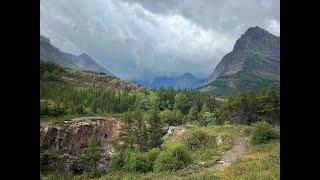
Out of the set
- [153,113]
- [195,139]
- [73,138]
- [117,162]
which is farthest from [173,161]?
[73,138]

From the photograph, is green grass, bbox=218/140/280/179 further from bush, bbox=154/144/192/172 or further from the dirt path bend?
bush, bbox=154/144/192/172

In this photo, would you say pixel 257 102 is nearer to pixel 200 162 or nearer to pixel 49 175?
pixel 200 162

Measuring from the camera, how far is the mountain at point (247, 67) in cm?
3878

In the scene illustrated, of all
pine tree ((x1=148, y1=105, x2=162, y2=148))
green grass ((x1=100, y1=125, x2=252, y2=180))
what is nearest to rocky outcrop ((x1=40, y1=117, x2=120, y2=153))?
pine tree ((x1=148, y1=105, x2=162, y2=148))

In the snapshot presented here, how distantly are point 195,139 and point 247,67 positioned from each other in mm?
30170

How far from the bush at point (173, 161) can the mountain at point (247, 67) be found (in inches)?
570

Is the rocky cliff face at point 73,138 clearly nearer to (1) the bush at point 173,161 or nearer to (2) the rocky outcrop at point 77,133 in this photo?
(2) the rocky outcrop at point 77,133

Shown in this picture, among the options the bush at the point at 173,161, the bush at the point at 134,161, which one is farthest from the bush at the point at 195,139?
the bush at the point at 173,161

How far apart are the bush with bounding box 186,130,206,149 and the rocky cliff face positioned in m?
4.31

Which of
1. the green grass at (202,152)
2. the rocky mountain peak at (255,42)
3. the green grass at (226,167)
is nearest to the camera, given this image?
the green grass at (226,167)

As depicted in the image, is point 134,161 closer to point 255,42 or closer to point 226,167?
point 226,167
